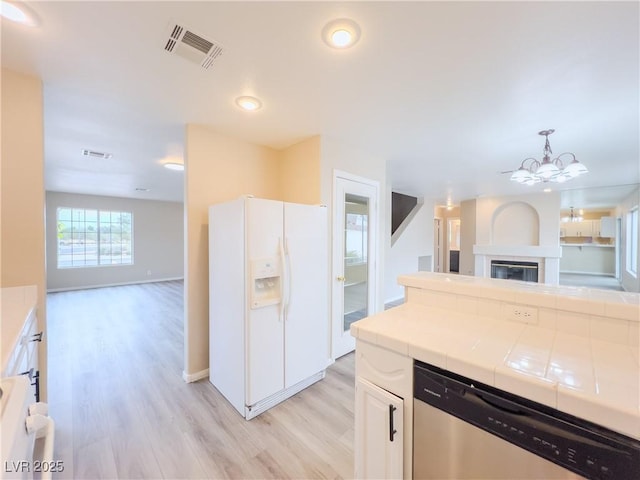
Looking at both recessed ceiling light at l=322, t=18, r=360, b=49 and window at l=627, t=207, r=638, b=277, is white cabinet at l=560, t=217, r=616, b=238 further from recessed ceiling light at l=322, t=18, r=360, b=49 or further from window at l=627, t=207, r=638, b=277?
recessed ceiling light at l=322, t=18, r=360, b=49

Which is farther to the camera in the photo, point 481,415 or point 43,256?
point 43,256

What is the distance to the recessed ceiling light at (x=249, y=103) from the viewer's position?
6.88ft

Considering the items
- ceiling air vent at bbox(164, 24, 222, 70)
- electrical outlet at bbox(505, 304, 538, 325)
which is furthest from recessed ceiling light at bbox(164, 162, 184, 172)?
electrical outlet at bbox(505, 304, 538, 325)

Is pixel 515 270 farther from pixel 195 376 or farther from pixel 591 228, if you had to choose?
pixel 195 376

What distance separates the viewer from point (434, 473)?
41.7 inches

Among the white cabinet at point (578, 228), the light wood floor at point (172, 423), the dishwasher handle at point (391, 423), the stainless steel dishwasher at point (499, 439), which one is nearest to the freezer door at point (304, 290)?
the light wood floor at point (172, 423)

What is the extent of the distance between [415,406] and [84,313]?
6001mm

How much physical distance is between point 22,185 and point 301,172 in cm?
222

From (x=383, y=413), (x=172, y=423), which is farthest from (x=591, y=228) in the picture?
(x=172, y=423)

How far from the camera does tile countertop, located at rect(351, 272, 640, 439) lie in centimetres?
76

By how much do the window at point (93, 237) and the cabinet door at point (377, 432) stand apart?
8537mm

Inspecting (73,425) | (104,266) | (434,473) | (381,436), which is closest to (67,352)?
(73,425)

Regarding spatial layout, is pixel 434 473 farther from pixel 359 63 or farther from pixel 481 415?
pixel 359 63

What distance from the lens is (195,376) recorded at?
2584 millimetres
